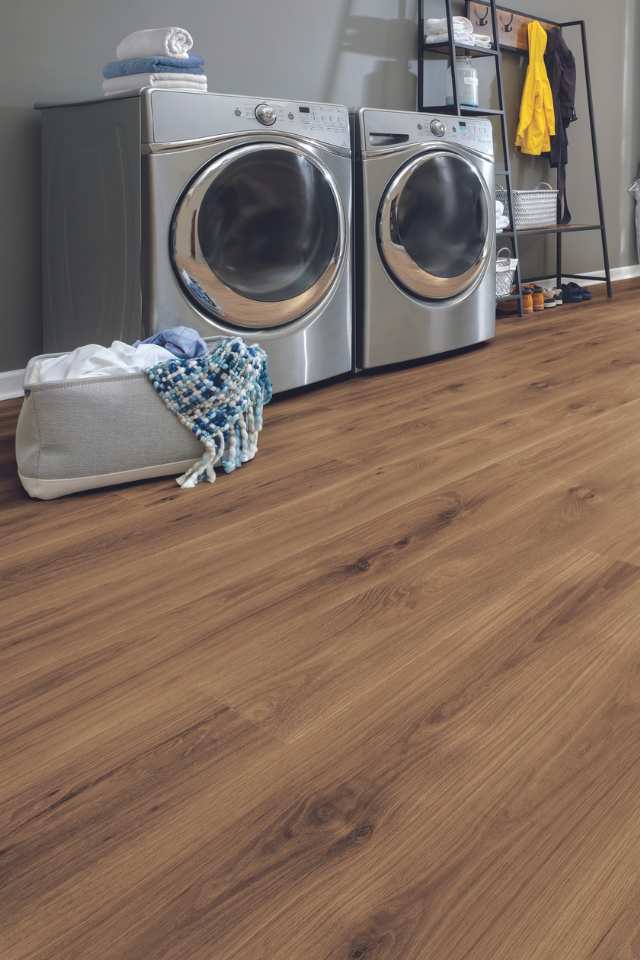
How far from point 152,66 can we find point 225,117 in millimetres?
240

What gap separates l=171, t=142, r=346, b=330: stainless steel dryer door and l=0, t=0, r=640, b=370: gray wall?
0.59 metres

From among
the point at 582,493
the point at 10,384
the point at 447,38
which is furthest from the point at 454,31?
the point at 582,493

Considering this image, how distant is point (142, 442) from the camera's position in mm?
1600

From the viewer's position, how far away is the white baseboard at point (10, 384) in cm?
230

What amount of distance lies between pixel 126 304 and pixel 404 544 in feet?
3.39

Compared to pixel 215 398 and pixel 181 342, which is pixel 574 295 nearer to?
pixel 181 342

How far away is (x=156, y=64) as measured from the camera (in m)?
2.03

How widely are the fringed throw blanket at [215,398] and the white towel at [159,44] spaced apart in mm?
818

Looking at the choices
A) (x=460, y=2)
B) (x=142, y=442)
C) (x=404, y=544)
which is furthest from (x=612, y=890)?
(x=460, y=2)

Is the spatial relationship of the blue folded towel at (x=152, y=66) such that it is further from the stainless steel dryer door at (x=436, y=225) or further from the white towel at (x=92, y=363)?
the white towel at (x=92, y=363)

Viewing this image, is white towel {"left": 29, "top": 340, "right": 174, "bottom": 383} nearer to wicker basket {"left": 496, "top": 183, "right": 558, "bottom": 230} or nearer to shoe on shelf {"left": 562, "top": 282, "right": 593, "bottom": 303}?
wicker basket {"left": 496, "top": 183, "right": 558, "bottom": 230}

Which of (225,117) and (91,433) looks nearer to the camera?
(91,433)

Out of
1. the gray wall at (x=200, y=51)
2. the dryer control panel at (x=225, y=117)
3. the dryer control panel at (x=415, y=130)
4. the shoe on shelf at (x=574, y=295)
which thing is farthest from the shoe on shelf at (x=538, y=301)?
the dryer control panel at (x=225, y=117)

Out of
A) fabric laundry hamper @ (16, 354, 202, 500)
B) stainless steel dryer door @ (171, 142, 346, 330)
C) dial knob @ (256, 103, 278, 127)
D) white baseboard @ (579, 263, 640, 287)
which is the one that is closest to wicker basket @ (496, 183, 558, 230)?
white baseboard @ (579, 263, 640, 287)
